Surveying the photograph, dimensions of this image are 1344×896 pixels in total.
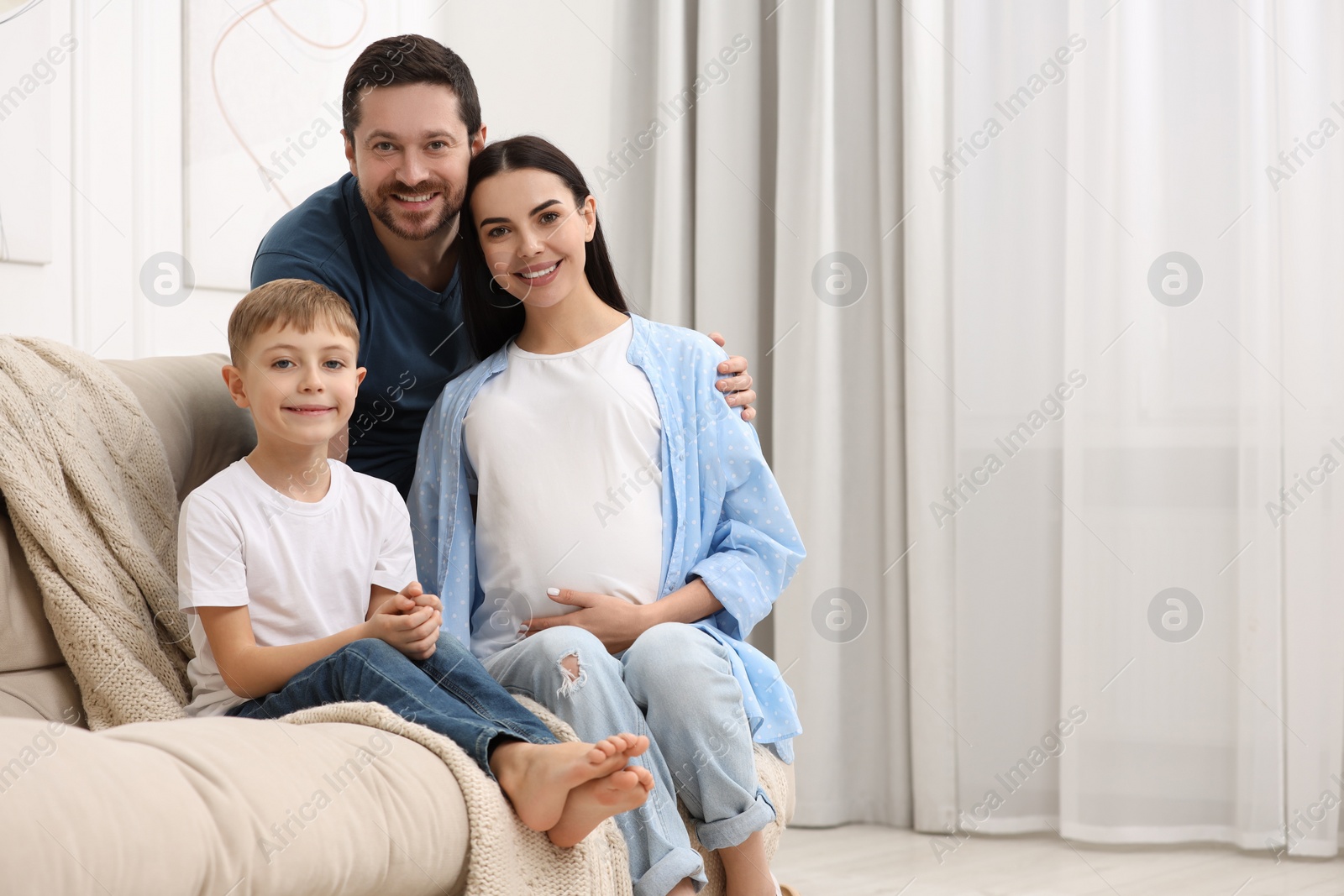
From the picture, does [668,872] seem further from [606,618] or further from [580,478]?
[580,478]

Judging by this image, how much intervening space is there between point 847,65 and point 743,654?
1532 mm

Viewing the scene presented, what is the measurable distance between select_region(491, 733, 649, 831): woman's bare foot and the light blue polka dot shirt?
0.37 metres

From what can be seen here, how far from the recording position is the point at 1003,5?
2.32m

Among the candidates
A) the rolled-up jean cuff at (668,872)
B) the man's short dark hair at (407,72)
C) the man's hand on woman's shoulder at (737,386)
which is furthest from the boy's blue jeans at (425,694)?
the man's short dark hair at (407,72)

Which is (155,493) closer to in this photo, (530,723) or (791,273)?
(530,723)

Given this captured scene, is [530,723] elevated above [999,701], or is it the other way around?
[530,723]

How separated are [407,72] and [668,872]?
3.83 feet

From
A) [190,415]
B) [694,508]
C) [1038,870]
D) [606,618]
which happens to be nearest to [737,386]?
[694,508]

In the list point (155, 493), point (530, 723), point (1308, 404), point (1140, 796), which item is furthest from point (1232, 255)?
point (155, 493)

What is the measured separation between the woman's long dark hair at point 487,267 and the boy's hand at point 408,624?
57cm

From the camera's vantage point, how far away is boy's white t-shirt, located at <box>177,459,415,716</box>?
1291 millimetres

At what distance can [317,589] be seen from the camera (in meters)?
1.36

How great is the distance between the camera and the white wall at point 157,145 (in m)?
2.03

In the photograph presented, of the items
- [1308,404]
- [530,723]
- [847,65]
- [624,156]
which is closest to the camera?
[530,723]
